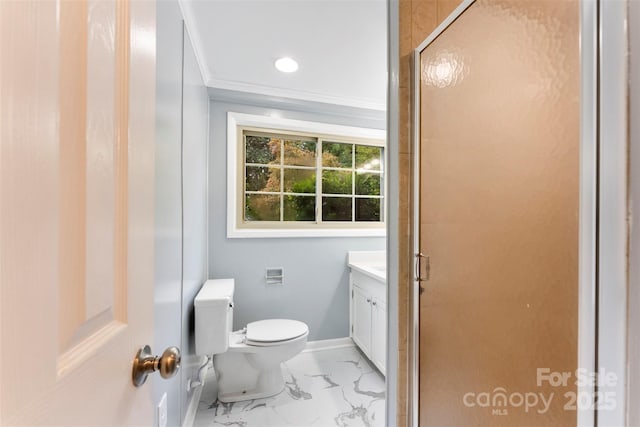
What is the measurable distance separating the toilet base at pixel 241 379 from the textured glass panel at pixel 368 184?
5.79 feet

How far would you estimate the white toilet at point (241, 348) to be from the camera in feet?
5.37

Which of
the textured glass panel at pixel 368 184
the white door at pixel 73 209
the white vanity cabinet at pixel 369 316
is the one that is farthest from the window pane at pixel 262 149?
the white door at pixel 73 209

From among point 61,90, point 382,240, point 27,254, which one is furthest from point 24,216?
point 382,240

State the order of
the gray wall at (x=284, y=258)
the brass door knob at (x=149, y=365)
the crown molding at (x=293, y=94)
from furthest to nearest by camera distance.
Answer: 1. the gray wall at (x=284, y=258)
2. the crown molding at (x=293, y=94)
3. the brass door knob at (x=149, y=365)

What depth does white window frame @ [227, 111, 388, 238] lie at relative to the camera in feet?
7.69

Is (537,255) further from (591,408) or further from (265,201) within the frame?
(265,201)

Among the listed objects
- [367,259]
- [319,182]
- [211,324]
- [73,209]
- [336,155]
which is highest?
[336,155]

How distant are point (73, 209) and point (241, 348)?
166cm

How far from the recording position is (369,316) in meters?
2.17

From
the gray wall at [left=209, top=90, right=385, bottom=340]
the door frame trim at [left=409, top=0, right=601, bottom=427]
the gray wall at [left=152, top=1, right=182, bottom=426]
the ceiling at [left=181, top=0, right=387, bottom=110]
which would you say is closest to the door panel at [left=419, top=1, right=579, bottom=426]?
the door frame trim at [left=409, top=0, right=601, bottom=427]

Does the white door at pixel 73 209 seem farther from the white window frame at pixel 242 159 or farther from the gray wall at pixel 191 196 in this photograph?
the white window frame at pixel 242 159

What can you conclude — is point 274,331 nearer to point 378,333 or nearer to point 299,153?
point 378,333

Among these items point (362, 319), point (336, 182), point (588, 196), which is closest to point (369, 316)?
point (362, 319)

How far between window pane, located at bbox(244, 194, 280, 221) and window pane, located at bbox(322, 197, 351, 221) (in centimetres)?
46
